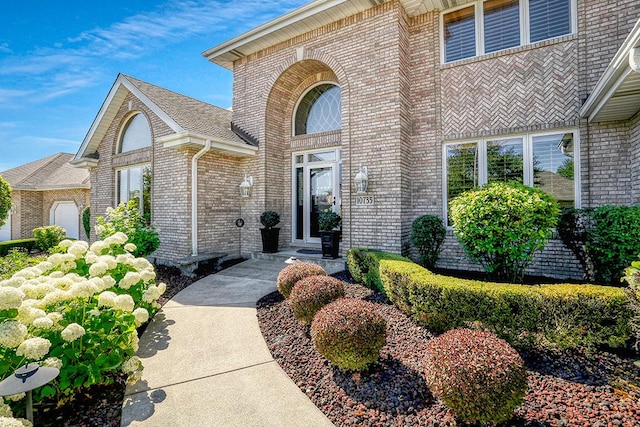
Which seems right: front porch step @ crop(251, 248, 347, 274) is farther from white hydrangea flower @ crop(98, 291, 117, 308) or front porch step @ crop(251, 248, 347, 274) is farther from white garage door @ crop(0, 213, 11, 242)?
white garage door @ crop(0, 213, 11, 242)

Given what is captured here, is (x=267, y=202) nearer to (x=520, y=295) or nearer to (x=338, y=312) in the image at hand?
(x=338, y=312)

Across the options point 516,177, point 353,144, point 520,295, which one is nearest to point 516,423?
point 520,295

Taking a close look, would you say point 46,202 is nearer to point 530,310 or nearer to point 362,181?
point 362,181

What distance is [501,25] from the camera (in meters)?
6.79

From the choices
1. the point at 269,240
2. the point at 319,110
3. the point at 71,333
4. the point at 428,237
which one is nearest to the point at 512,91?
the point at 428,237

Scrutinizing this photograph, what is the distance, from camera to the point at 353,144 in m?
7.57

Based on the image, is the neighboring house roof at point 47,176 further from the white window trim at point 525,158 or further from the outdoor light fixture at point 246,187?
the white window trim at point 525,158

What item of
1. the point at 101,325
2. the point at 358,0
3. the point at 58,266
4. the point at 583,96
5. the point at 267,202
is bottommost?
the point at 101,325

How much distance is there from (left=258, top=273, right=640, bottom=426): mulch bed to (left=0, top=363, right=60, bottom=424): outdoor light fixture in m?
1.91

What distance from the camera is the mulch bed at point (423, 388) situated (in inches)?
91.3

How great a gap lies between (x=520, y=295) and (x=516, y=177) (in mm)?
4353

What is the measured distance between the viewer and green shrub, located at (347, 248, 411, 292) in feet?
16.9

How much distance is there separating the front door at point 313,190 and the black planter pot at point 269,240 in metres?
0.93

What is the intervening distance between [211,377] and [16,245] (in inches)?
610
